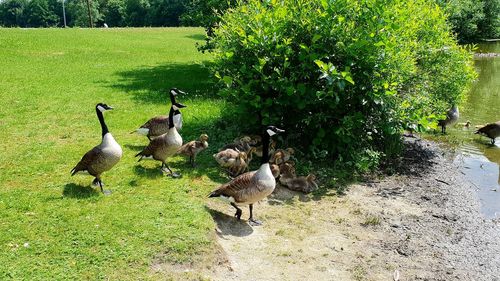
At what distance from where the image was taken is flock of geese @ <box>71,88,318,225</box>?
8625 millimetres

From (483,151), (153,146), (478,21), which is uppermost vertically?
(478,21)

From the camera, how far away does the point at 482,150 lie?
15.6 metres

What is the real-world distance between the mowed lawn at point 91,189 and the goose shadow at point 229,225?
263mm

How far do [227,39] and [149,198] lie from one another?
5.91 m

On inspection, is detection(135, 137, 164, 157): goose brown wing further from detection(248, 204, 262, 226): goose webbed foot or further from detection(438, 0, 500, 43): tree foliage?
detection(438, 0, 500, 43): tree foliage

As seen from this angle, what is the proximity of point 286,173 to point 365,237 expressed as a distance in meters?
2.64

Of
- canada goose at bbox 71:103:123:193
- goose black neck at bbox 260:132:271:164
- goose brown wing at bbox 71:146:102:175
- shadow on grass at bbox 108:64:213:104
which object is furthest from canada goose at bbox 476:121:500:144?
goose brown wing at bbox 71:146:102:175

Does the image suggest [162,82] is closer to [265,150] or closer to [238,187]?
[265,150]

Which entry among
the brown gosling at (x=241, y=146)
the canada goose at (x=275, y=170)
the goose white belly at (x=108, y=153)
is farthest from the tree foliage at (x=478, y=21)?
the goose white belly at (x=108, y=153)

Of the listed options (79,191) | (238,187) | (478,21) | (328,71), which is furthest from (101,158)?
(478,21)

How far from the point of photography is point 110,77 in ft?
77.8

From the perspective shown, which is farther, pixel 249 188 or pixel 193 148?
pixel 193 148

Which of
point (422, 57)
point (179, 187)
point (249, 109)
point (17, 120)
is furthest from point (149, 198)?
point (422, 57)

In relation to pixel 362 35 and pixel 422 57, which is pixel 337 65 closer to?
pixel 362 35
